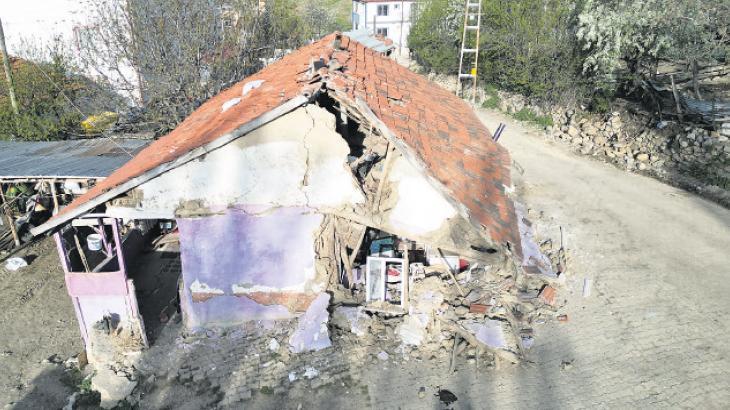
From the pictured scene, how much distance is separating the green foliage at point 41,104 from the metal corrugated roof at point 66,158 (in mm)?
2326

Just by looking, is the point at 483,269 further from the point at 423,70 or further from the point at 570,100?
the point at 423,70

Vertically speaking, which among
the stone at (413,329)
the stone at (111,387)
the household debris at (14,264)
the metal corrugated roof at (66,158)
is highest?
the metal corrugated roof at (66,158)

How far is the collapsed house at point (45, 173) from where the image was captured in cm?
1228

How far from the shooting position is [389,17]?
139 feet

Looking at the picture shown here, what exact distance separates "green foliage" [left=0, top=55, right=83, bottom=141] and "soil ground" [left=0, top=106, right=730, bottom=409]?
6.29 m

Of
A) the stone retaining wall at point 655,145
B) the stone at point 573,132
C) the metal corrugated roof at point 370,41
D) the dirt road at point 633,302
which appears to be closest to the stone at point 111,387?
the dirt road at point 633,302

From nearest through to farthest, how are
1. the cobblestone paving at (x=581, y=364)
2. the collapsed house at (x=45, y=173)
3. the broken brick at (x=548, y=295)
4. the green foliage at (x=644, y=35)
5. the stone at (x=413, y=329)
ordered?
the cobblestone paving at (x=581, y=364)
the stone at (x=413, y=329)
the broken brick at (x=548, y=295)
the collapsed house at (x=45, y=173)
the green foliage at (x=644, y=35)

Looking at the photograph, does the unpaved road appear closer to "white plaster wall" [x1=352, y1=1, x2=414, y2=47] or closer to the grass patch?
the grass patch

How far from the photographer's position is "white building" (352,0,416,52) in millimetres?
41750

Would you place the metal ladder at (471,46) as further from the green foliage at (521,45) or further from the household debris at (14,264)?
the household debris at (14,264)

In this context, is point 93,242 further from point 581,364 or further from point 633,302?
point 633,302

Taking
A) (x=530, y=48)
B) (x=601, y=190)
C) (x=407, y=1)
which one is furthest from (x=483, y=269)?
(x=407, y=1)

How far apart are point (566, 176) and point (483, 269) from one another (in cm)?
894

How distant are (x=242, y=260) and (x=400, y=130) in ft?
11.7
